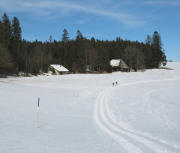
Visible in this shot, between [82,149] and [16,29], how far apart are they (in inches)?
2399

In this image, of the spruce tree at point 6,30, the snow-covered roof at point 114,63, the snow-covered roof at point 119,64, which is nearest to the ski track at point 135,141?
the spruce tree at point 6,30

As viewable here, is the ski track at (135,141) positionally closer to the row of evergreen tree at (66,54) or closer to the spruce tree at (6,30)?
the row of evergreen tree at (66,54)

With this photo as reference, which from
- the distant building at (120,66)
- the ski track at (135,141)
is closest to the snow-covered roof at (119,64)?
the distant building at (120,66)

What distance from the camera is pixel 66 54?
84.6 m

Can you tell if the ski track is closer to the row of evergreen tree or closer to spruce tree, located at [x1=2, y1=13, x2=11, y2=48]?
the row of evergreen tree

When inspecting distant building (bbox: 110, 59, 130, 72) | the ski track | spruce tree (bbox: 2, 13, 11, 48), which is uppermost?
spruce tree (bbox: 2, 13, 11, 48)

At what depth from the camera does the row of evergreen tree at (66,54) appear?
178 ft

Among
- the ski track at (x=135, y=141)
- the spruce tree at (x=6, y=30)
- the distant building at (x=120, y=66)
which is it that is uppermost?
the spruce tree at (x=6, y=30)

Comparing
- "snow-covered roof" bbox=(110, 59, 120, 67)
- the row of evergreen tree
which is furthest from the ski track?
"snow-covered roof" bbox=(110, 59, 120, 67)

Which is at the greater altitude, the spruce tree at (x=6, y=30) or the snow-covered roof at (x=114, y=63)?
the spruce tree at (x=6, y=30)

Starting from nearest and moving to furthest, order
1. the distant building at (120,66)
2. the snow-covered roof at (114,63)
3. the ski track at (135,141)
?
the ski track at (135,141)
the distant building at (120,66)
the snow-covered roof at (114,63)

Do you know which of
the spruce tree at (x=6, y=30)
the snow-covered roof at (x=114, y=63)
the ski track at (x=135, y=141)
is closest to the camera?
the ski track at (x=135, y=141)

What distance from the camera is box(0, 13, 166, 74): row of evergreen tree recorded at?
54188mm

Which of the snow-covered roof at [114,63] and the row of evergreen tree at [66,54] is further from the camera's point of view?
the snow-covered roof at [114,63]
